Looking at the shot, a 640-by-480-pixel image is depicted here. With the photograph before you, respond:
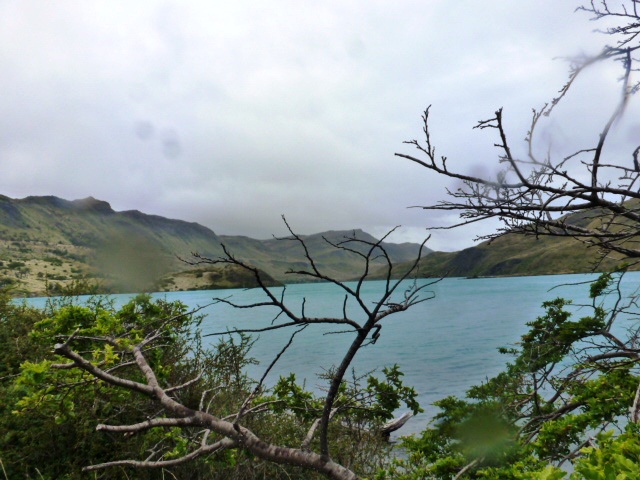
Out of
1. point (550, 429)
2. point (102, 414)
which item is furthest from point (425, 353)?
point (550, 429)

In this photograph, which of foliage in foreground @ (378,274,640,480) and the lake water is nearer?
foliage in foreground @ (378,274,640,480)

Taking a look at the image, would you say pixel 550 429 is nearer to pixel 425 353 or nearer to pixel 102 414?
pixel 102 414

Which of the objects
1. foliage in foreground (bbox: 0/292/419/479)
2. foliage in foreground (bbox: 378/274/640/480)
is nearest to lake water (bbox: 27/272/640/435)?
foliage in foreground (bbox: 0/292/419/479)

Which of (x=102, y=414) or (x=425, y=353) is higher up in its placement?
(x=102, y=414)

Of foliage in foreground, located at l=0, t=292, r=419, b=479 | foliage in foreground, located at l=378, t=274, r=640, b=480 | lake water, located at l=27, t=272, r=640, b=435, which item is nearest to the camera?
foliage in foreground, located at l=378, t=274, r=640, b=480

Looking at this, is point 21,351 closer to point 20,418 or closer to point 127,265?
point 20,418

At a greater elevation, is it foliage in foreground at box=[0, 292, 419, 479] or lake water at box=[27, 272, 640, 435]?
foliage in foreground at box=[0, 292, 419, 479]

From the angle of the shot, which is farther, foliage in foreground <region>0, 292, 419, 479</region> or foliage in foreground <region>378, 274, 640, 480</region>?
foliage in foreground <region>0, 292, 419, 479</region>

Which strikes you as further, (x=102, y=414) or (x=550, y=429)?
(x=102, y=414)

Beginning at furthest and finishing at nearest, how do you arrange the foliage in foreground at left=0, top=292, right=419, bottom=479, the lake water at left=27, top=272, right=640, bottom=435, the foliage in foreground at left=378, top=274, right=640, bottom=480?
the lake water at left=27, top=272, right=640, bottom=435 < the foliage in foreground at left=0, top=292, right=419, bottom=479 < the foliage in foreground at left=378, top=274, right=640, bottom=480

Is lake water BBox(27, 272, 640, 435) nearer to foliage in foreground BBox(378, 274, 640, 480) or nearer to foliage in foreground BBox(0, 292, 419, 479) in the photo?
foliage in foreground BBox(0, 292, 419, 479)

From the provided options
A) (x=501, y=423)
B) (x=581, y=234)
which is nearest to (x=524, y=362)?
(x=501, y=423)

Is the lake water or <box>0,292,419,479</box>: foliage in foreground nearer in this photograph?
<box>0,292,419,479</box>: foliage in foreground

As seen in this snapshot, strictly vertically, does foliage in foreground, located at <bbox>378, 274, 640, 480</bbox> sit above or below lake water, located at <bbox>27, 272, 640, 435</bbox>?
above
